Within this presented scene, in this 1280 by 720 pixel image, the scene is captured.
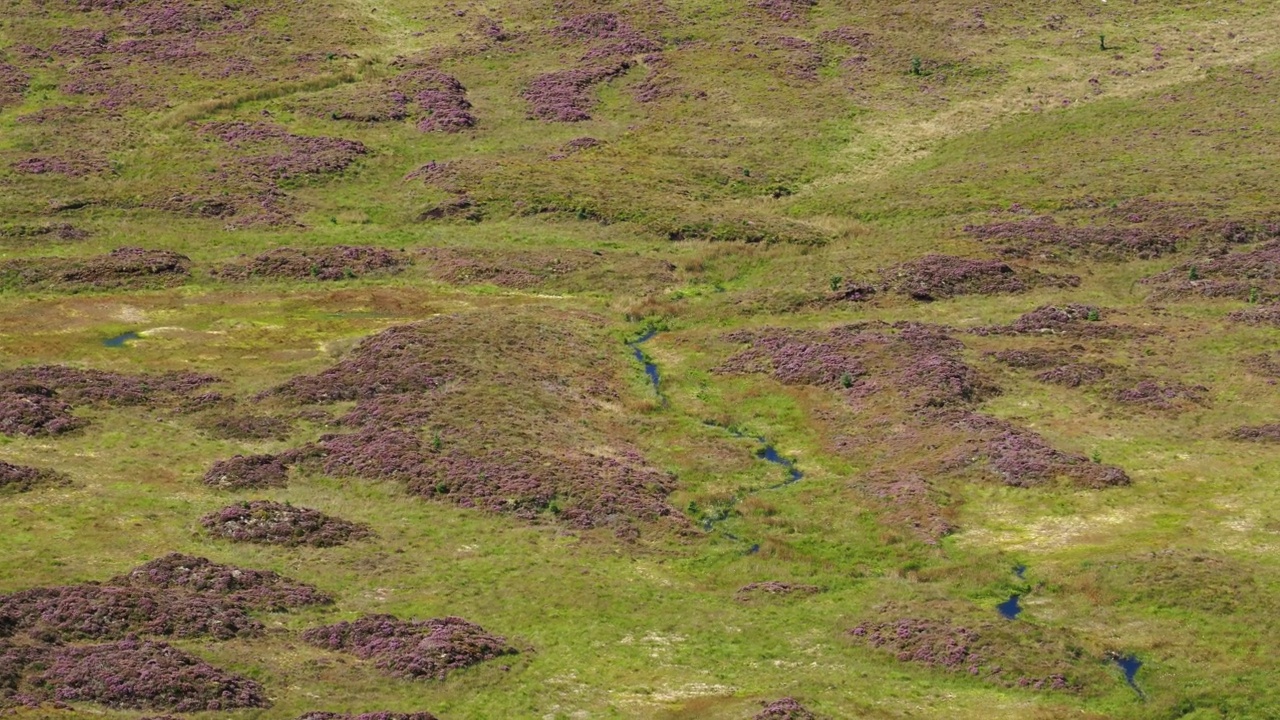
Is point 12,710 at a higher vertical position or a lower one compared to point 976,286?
higher

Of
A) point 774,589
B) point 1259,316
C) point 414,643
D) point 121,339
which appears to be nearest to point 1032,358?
point 1259,316

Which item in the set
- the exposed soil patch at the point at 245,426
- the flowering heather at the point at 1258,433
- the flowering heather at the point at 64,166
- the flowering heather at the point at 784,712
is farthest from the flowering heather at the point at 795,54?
the flowering heather at the point at 784,712

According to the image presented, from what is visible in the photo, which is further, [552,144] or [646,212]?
[552,144]

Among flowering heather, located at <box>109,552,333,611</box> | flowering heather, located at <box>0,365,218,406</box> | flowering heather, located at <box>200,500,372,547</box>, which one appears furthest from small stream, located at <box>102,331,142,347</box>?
flowering heather, located at <box>109,552,333,611</box>

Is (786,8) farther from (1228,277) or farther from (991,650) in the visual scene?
(991,650)

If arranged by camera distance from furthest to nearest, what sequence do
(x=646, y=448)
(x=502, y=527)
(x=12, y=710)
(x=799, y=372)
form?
(x=799, y=372)
(x=646, y=448)
(x=502, y=527)
(x=12, y=710)

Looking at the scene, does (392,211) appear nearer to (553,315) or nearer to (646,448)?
(553,315)

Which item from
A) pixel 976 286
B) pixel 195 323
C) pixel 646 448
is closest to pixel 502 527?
pixel 646 448
